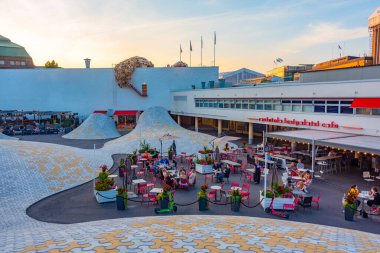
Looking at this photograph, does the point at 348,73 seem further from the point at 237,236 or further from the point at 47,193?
the point at 47,193

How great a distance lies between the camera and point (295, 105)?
30594mm

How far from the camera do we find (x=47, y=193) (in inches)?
726

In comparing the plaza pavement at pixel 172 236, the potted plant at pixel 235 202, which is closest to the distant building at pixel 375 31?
the potted plant at pixel 235 202

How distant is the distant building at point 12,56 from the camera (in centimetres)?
9788

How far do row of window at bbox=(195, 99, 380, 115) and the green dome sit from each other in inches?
3199

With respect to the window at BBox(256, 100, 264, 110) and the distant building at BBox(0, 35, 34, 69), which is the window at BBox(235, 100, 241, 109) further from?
the distant building at BBox(0, 35, 34, 69)

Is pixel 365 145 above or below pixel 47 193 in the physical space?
above

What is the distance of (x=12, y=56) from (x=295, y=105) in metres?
95.5

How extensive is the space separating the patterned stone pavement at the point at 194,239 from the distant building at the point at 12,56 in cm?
10279

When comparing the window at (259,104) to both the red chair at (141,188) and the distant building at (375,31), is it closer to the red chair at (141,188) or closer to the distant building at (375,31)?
the red chair at (141,188)

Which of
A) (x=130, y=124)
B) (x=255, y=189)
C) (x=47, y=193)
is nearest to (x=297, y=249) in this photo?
(x=255, y=189)

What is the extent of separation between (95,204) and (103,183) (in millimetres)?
Result: 1158

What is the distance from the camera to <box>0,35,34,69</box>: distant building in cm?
9788

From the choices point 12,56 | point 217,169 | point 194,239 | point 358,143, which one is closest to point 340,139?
point 358,143
